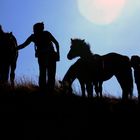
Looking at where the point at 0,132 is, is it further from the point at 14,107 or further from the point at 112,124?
the point at 112,124

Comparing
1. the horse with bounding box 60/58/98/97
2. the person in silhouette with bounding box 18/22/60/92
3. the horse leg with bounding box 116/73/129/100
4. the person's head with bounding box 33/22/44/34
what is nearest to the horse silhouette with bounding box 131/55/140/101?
the horse leg with bounding box 116/73/129/100

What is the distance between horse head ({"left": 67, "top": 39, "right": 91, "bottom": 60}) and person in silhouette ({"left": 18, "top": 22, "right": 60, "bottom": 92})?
2.08 metres

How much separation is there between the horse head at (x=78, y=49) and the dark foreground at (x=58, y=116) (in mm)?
2291

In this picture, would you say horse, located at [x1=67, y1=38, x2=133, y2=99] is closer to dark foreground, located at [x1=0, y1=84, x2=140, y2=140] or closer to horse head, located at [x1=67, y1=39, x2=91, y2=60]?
horse head, located at [x1=67, y1=39, x2=91, y2=60]

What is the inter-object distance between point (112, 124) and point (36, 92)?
288 cm

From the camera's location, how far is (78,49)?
21812mm

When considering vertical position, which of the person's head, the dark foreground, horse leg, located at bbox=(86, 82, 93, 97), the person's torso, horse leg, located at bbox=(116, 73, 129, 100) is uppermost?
the person's head

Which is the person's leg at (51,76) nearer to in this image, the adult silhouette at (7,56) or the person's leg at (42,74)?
the person's leg at (42,74)

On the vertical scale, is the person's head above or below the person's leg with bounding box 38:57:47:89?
above

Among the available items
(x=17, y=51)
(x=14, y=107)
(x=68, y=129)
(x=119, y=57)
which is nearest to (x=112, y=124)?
(x=68, y=129)

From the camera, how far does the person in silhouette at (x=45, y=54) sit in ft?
64.3

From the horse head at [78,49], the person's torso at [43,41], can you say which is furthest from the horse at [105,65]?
the person's torso at [43,41]

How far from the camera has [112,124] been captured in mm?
18562

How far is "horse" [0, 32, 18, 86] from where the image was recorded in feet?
65.9
